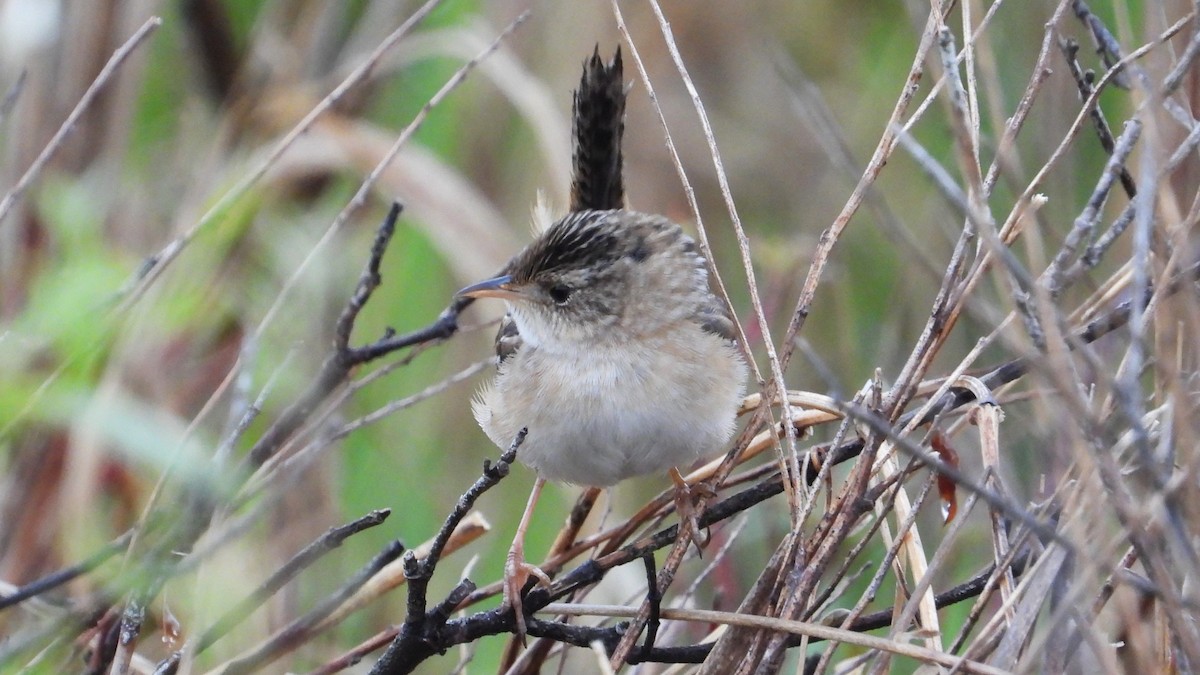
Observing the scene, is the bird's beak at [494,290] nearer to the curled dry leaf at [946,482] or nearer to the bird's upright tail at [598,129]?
Result: the bird's upright tail at [598,129]

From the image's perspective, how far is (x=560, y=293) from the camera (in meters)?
2.72

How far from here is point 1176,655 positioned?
1.48 m

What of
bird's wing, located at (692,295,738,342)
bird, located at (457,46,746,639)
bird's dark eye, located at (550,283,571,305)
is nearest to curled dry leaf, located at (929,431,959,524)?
bird, located at (457,46,746,639)

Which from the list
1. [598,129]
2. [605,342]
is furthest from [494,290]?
[598,129]

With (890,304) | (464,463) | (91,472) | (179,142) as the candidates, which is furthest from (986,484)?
(179,142)

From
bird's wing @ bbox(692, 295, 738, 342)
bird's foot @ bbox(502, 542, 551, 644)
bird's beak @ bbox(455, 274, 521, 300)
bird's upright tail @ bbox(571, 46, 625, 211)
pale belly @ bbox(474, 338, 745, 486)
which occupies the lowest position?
bird's foot @ bbox(502, 542, 551, 644)

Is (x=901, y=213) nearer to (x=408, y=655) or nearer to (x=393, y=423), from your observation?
(x=393, y=423)

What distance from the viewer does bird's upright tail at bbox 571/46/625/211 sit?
2.54 metres

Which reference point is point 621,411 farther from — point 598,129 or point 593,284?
point 598,129

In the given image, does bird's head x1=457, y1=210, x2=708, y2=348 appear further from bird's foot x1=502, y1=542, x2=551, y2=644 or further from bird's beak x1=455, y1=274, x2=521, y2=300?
bird's foot x1=502, y1=542, x2=551, y2=644

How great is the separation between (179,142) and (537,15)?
1.53 meters

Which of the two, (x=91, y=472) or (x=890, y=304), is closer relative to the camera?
(x=91, y=472)

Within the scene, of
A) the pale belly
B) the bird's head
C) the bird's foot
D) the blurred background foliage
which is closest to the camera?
the bird's foot

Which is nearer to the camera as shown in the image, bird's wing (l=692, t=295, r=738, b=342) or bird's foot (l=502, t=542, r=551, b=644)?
bird's foot (l=502, t=542, r=551, b=644)
